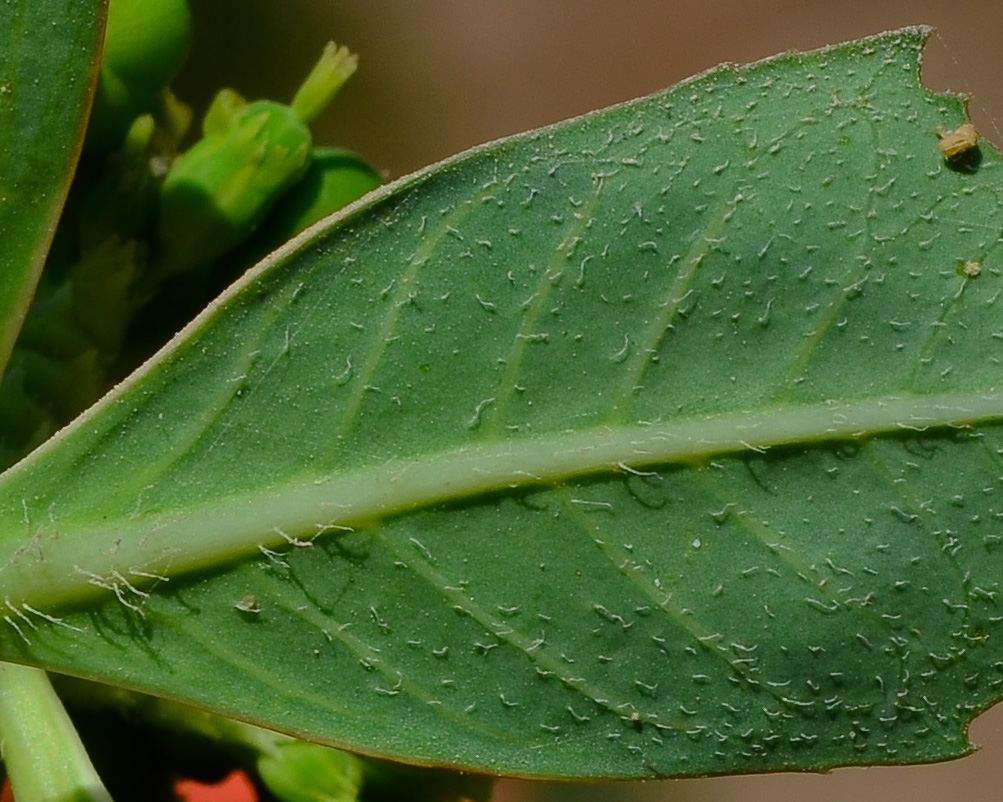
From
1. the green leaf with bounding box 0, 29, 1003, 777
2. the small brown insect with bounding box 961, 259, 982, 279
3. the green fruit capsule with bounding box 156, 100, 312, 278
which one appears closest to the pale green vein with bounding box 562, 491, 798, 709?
the green leaf with bounding box 0, 29, 1003, 777

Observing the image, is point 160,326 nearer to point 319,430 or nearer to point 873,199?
point 319,430

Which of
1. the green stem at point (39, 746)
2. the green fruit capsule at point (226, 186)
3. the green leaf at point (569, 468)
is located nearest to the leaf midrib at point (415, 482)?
the green leaf at point (569, 468)

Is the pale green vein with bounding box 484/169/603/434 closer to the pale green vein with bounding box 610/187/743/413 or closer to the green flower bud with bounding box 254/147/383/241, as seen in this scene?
the pale green vein with bounding box 610/187/743/413

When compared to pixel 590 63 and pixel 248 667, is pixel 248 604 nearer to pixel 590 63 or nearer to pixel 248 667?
pixel 248 667

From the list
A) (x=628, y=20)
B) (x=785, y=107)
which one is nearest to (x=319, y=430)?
(x=785, y=107)

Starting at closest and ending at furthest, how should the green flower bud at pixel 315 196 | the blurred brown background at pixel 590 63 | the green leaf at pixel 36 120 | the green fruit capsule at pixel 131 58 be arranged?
the green leaf at pixel 36 120, the green fruit capsule at pixel 131 58, the green flower bud at pixel 315 196, the blurred brown background at pixel 590 63

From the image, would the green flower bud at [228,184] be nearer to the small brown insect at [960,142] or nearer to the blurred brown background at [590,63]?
the small brown insect at [960,142]
